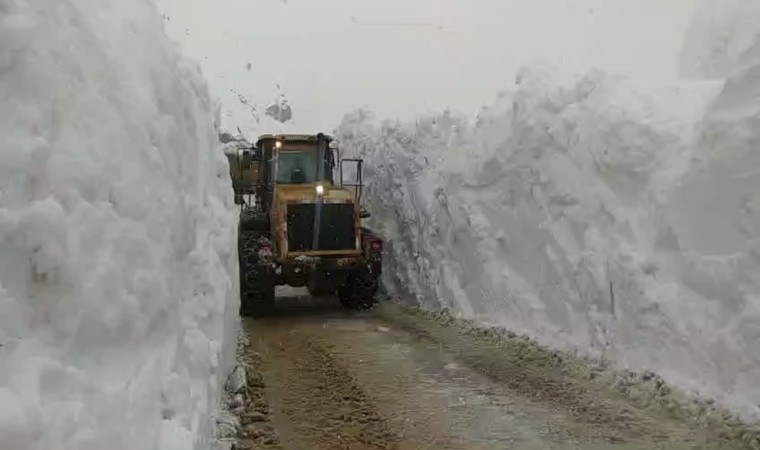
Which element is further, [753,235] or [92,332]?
[753,235]

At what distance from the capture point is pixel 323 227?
12.2m

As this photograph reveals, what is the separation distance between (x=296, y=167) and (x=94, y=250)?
9.63 metres

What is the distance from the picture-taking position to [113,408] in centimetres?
317

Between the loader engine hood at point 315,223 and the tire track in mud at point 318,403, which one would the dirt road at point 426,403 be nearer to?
the tire track in mud at point 318,403

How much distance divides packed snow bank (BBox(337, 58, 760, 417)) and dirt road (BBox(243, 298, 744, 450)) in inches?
34.4

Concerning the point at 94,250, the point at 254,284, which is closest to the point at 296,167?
the point at 254,284

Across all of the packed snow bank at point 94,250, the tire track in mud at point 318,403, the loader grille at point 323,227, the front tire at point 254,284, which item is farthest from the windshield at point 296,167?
the packed snow bank at point 94,250

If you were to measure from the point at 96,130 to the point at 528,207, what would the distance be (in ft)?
24.2

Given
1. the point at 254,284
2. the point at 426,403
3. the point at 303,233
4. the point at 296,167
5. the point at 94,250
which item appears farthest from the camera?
the point at 296,167

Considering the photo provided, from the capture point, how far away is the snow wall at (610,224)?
22.6 feet

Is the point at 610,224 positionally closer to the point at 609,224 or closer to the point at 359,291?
the point at 609,224

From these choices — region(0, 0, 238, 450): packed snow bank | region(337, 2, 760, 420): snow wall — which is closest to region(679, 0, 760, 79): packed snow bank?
region(337, 2, 760, 420): snow wall

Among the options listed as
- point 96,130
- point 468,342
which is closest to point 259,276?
point 468,342

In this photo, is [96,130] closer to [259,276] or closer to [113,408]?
[113,408]
